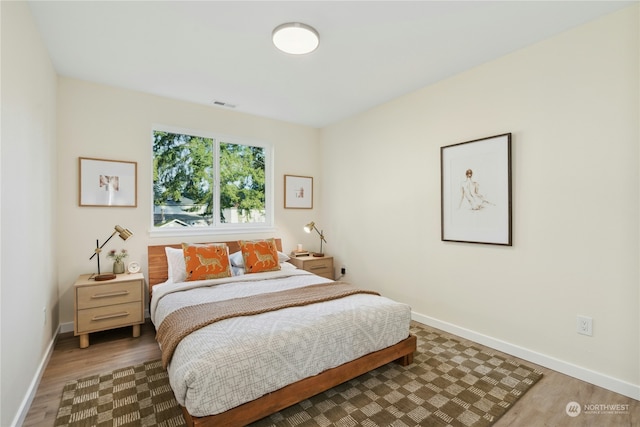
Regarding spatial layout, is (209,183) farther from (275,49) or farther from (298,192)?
(275,49)

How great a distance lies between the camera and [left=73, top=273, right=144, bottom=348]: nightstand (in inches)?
108

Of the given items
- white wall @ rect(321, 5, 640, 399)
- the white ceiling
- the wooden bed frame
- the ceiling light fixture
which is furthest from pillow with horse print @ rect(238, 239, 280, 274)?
the ceiling light fixture

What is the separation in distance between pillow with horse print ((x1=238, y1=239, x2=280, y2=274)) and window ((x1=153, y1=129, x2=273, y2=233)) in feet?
2.43

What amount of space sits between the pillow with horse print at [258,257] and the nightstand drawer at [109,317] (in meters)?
1.10

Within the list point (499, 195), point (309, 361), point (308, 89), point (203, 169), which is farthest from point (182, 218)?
point (499, 195)

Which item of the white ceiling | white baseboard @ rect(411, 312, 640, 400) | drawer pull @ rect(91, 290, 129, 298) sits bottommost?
white baseboard @ rect(411, 312, 640, 400)

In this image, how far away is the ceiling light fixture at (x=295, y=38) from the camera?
2.20m

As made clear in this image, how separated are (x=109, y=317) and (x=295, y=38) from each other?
9.57 ft

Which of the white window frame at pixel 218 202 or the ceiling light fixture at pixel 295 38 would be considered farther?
the white window frame at pixel 218 202

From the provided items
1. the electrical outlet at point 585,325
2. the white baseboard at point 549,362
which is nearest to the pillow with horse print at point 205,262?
the white baseboard at point 549,362

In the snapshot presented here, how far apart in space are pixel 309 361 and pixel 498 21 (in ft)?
8.73

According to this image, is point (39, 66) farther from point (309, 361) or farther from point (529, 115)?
point (529, 115)

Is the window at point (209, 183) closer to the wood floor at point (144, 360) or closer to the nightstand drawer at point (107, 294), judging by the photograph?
the nightstand drawer at point (107, 294)

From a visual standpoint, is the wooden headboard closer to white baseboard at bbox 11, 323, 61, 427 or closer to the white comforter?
the white comforter
